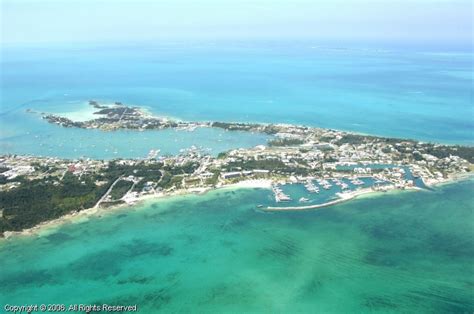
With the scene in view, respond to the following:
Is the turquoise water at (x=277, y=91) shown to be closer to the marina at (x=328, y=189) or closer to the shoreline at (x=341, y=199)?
the marina at (x=328, y=189)

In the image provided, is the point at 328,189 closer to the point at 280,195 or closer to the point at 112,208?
the point at 280,195

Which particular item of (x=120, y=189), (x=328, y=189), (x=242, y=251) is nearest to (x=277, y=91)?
(x=328, y=189)

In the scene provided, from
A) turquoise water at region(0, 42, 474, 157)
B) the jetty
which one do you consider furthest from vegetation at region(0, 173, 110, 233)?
the jetty

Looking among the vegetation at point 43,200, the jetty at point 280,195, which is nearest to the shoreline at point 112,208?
the vegetation at point 43,200

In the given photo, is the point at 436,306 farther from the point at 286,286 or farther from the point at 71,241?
the point at 71,241

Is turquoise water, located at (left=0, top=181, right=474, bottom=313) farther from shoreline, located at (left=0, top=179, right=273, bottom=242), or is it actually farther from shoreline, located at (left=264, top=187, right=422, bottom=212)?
shoreline, located at (left=0, top=179, right=273, bottom=242)
